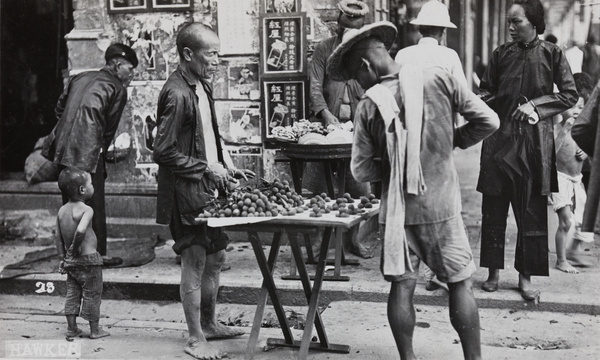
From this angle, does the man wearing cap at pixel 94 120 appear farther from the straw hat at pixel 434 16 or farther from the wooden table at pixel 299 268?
Answer: the straw hat at pixel 434 16

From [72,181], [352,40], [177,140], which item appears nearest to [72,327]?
[72,181]

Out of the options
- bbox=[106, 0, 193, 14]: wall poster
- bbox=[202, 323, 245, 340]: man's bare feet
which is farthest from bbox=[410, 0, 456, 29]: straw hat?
bbox=[106, 0, 193, 14]: wall poster

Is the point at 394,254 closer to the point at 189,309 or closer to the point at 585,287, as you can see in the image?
the point at 189,309

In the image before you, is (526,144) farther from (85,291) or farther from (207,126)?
(85,291)

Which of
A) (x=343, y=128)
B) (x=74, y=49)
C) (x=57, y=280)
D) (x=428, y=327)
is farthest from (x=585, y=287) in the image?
(x=74, y=49)

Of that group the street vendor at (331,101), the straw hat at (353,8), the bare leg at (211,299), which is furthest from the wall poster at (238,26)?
the bare leg at (211,299)

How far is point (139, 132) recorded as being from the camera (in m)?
8.62

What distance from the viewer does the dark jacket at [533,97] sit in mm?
6398

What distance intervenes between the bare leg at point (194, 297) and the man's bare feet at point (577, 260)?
3577 mm

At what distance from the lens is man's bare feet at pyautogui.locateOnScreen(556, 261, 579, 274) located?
7074 millimetres

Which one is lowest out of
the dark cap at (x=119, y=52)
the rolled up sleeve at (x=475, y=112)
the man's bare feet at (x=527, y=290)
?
the man's bare feet at (x=527, y=290)

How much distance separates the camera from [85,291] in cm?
595

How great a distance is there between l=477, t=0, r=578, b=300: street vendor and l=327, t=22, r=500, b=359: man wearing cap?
184cm

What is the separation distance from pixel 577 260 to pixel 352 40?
3.80 m
